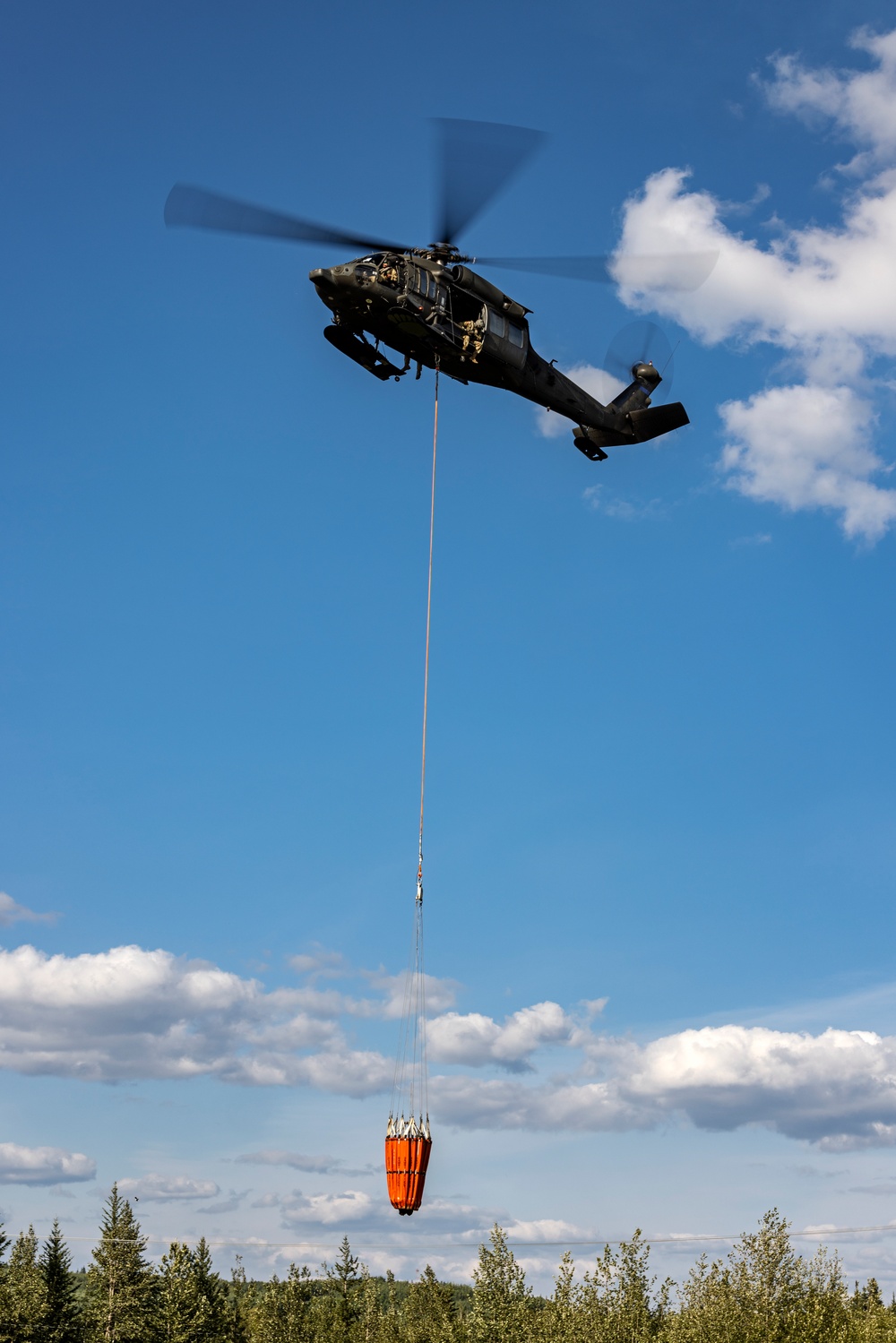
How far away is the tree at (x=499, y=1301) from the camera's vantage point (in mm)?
50844

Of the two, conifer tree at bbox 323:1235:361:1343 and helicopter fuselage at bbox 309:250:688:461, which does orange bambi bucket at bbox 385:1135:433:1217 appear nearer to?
helicopter fuselage at bbox 309:250:688:461

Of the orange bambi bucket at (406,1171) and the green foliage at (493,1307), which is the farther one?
the green foliage at (493,1307)

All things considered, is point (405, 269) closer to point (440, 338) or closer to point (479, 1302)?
point (440, 338)

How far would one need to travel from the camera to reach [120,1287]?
171 ft

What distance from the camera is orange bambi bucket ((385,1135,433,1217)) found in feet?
65.3

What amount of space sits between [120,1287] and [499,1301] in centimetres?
1600

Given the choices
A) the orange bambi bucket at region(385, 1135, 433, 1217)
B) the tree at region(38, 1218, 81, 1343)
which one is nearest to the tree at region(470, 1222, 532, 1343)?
the tree at region(38, 1218, 81, 1343)

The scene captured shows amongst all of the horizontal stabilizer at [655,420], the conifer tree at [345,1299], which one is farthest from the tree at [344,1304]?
the horizontal stabilizer at [655,420]

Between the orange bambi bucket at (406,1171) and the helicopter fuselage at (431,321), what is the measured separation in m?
15.1

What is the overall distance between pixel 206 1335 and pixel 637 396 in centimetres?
4857

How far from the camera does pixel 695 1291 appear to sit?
155ft

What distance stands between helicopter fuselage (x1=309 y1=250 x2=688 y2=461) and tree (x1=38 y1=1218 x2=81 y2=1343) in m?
46.2

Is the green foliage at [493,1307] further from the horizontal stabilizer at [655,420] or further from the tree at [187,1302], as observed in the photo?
the horizontal stabilizer at [655,420]

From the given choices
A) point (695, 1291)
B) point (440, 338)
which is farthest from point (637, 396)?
point (695, 1291)
